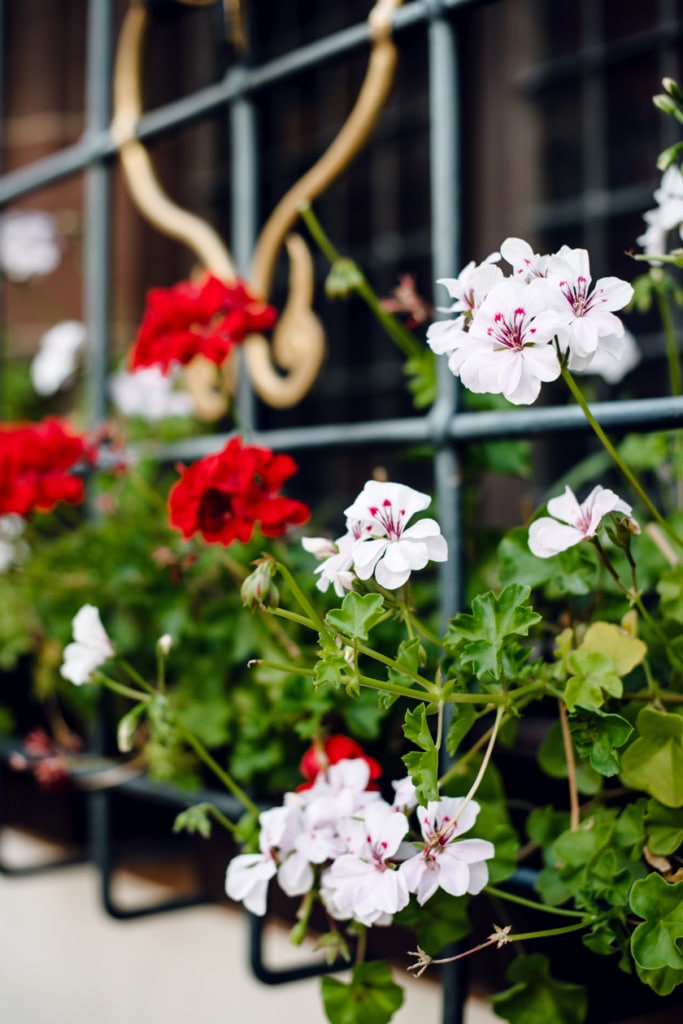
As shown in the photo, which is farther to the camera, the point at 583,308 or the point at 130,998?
the point at 130,998

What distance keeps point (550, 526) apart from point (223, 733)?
49 centimetres

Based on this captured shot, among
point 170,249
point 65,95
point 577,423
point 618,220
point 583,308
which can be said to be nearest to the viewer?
point 583,308

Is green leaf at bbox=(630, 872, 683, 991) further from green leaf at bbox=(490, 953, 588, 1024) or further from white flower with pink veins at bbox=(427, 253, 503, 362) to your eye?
white flower with pink veins at bbox=(427, 253, 503, 362)

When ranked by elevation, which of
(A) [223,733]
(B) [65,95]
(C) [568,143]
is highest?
(B) [65,95]

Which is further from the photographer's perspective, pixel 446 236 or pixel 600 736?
pixel 446 236

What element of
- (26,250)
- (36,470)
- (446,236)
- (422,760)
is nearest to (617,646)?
(422,760)

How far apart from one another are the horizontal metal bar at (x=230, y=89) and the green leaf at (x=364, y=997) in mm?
825

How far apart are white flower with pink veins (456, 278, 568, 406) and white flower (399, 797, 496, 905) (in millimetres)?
278

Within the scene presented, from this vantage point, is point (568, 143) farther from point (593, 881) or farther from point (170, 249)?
point (593, 881)

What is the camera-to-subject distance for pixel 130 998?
1.31m

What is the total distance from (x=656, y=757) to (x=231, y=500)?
15.3 inches

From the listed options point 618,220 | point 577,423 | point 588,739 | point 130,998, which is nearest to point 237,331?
point 577,423

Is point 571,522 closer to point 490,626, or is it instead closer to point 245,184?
point 490,626

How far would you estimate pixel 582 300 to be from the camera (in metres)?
0.74
